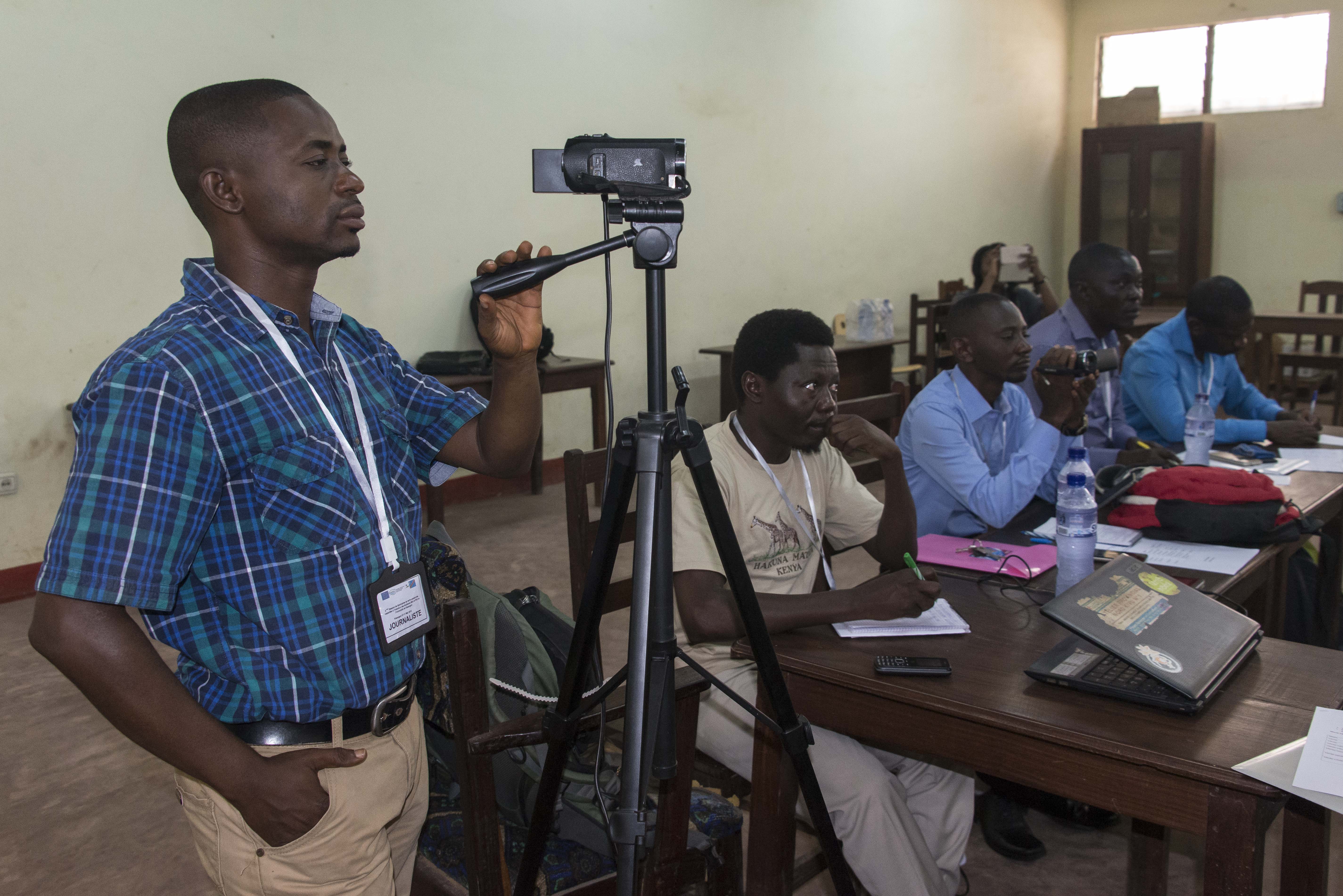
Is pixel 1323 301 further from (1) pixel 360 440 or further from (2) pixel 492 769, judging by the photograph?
(1) pixel 360 440

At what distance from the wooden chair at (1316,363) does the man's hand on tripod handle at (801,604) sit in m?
4.50

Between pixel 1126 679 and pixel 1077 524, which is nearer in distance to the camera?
pixel 1126 679

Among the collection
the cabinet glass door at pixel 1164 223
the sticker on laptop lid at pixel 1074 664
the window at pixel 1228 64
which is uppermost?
the window at pixel 1228 64

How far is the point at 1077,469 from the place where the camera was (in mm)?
1744

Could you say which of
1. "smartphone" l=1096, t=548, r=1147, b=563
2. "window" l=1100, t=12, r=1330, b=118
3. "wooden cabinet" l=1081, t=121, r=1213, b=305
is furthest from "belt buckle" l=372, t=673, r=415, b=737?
"window" l=1100, t=12, r=1330, b=118

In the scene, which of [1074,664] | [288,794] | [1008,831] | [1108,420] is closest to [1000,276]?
[1108,420]

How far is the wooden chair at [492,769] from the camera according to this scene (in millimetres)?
1230

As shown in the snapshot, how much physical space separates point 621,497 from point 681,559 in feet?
1.47

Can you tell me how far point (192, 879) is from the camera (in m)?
2.07

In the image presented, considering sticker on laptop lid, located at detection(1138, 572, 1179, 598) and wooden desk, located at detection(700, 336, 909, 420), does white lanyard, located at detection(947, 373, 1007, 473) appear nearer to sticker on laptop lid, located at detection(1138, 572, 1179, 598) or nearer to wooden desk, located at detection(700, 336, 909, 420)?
sticker on laptop lid, located at detection(1138, 572, 1179, 598)

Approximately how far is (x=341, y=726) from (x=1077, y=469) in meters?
1.26

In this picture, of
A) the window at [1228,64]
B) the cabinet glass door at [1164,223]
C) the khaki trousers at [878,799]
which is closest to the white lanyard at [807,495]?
the khaki trousers at [878,799]

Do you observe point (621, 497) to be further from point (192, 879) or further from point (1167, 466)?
point (1167, 466)

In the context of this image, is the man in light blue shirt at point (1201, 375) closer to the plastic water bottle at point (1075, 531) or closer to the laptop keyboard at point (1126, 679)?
the plastic water bottle at point (1075, 531)
